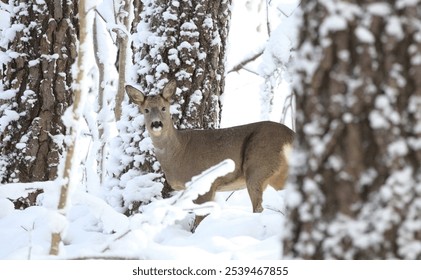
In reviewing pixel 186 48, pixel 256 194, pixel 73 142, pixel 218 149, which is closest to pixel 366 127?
pixel 73 142

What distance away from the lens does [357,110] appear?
2.08m

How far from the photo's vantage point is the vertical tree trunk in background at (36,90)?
5965mm

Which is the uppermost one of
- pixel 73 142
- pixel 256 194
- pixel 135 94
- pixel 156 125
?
pixel 135 94

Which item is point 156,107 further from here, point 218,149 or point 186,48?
point 218,149

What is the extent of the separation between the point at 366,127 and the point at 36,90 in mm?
4357

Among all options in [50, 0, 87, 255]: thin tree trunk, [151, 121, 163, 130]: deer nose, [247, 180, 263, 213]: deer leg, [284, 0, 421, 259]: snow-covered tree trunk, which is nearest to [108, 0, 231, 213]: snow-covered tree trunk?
[151, 121, 163, 130]: deer nose

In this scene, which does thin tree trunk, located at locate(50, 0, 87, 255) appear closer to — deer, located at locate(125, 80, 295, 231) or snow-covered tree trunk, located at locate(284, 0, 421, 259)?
snow-covered tree trunk, located at locate(284, 0, 421, 259)

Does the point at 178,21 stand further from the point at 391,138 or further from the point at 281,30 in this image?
the point at 391,138

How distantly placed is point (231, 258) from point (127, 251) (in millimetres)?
547

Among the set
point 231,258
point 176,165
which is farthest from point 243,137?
point 231,258

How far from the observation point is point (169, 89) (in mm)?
6297

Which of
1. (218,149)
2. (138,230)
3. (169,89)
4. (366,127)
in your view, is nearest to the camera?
(366,127)

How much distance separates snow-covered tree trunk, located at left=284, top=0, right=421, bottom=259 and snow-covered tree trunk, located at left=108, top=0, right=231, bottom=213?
4328 mm

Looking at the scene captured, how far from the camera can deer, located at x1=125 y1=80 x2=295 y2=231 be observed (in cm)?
643
